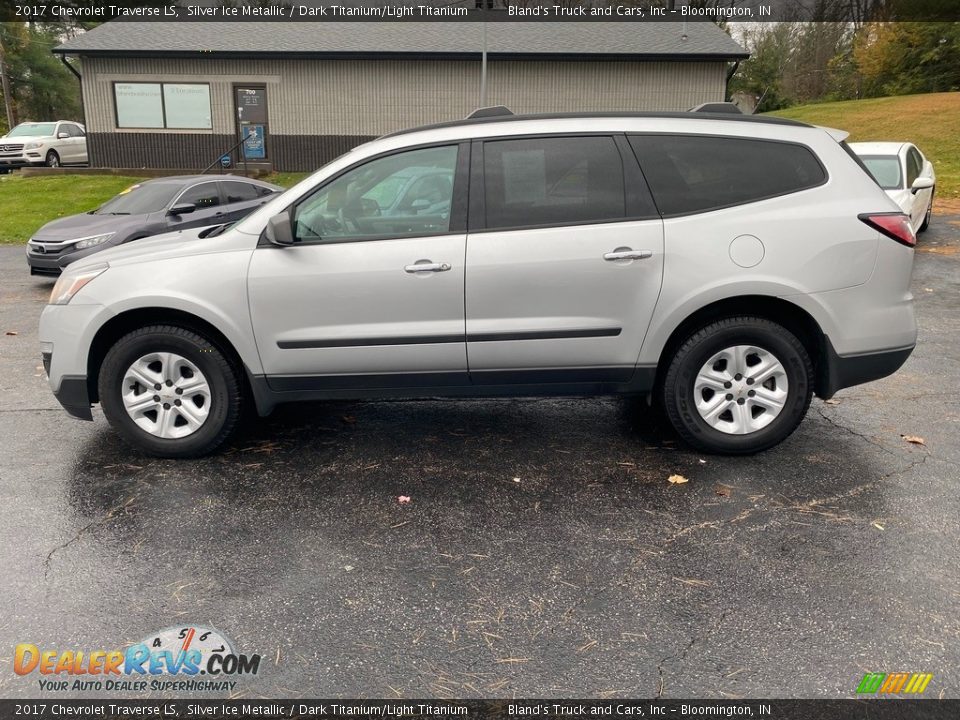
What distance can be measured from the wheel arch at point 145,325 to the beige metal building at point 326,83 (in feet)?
62.9

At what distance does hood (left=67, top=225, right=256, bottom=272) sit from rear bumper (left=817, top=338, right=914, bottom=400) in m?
3.29

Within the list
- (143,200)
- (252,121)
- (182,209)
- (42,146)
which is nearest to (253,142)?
(252,121)

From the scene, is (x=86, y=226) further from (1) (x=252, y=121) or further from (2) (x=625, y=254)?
(1) (x=252, y=121)

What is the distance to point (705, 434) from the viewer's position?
14.6 ft

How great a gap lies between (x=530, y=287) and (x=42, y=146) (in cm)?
2583

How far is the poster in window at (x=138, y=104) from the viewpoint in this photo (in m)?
22.8

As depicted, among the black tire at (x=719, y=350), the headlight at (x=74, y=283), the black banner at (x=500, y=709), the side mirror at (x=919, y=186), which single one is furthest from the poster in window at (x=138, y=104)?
→ the black banner at (x=500, y=709)

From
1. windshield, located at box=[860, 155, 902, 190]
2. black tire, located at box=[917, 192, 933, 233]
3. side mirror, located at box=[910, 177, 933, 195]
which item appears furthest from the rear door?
black tire, located at box=[917, 192, 933, 233]

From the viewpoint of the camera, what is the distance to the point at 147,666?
2738 millimetres

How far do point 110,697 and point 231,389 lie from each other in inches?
82.0

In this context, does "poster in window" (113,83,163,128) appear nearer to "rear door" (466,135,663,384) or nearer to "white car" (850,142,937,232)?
"white car" (850,142,937,232)

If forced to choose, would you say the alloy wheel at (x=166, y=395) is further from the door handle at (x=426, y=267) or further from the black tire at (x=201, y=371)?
the door handle at (x=426, y=267)

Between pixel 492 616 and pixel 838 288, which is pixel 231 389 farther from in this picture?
pixel 838 288

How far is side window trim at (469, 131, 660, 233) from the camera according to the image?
169 inches
